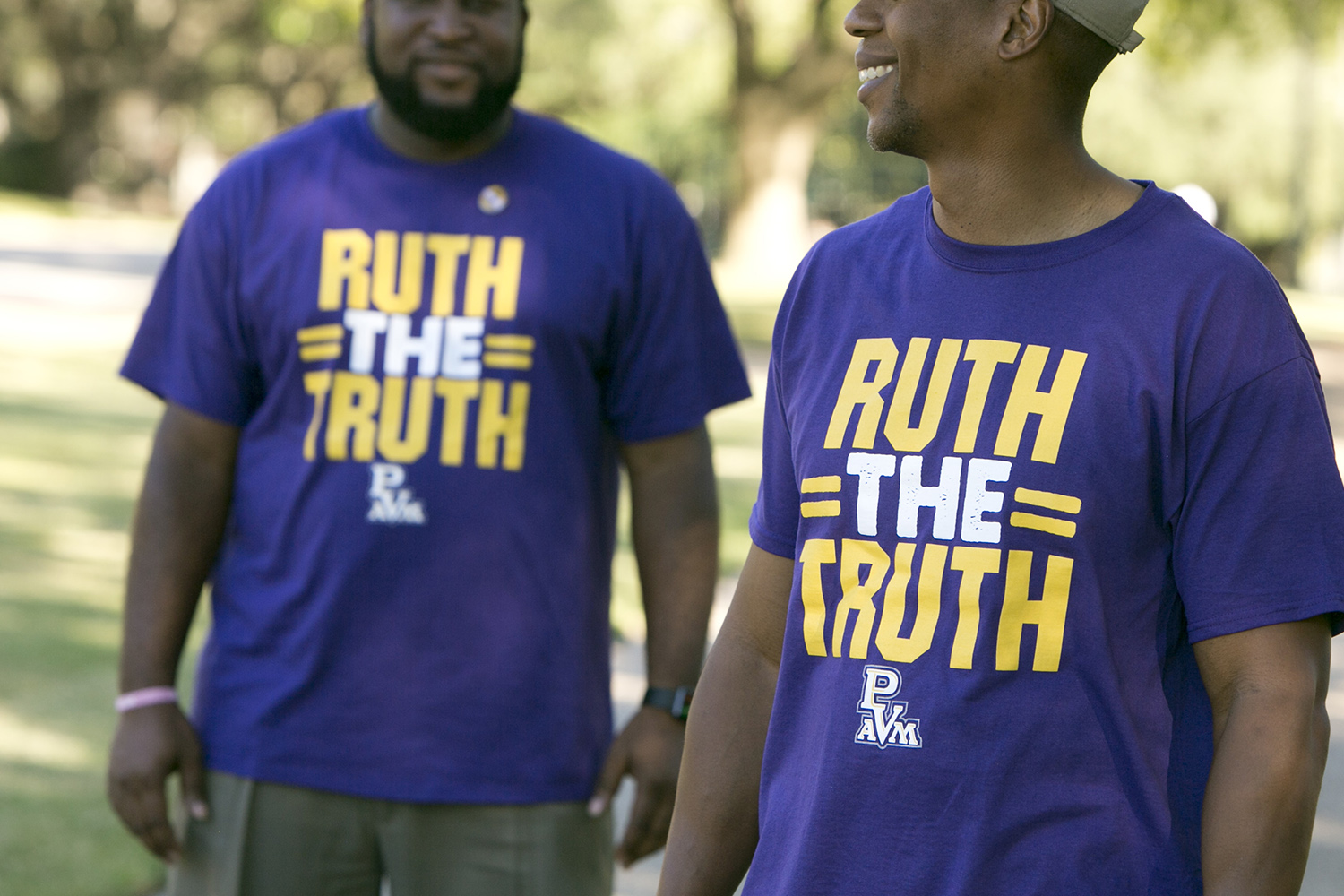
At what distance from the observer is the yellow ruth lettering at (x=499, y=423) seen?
9.25 feet

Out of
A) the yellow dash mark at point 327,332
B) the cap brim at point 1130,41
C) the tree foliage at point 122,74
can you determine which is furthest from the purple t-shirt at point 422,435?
the tree foliage at point 122,74

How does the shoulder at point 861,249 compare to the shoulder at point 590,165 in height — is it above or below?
below

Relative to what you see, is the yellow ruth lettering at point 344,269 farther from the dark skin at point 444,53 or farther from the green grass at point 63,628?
the green grass at point 63,628

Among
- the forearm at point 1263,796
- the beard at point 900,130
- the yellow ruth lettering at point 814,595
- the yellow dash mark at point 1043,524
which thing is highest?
the beard at point 900,130

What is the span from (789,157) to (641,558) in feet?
81.3

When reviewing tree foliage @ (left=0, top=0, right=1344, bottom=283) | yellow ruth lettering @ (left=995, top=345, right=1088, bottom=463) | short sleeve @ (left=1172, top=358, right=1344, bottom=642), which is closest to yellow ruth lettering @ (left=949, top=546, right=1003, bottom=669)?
yellow ruth lettering @ (left=995, top=345, right=1088, bottom=463)

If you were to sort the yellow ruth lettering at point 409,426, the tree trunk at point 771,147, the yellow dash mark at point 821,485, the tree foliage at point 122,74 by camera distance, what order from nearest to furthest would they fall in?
the yellow dash mark at point 821,485
the yellow ruth lettering at point 409,426
the tree trunk at point 771,147
the tree foliage at point 122,74

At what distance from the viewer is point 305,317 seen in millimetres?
2840

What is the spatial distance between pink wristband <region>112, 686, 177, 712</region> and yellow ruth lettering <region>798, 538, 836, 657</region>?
150 cm

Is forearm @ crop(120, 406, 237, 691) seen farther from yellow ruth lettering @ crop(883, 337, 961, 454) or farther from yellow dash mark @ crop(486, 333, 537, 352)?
yellow ruth lettering @ crop(883, 337, 961, 454)

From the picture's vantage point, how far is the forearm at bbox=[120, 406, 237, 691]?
293 centimetres

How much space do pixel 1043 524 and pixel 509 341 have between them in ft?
4.40

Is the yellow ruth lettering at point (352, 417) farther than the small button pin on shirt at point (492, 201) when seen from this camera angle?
No

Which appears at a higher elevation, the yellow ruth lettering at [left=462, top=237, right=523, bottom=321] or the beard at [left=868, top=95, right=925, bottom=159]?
the beard at [left=868, top=95, right=925, bottom=159]
